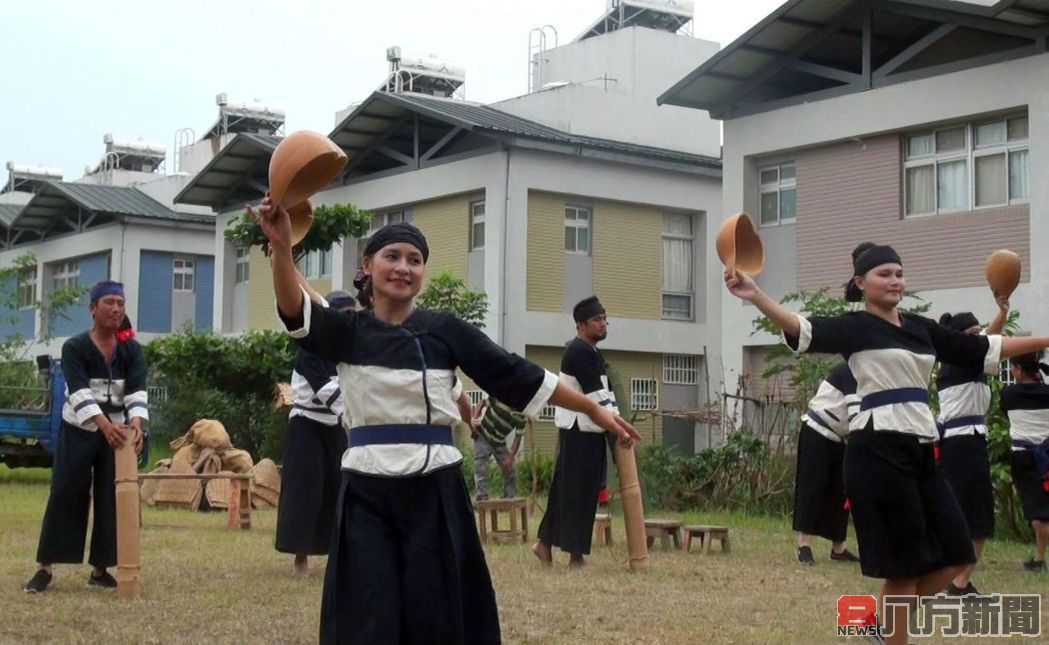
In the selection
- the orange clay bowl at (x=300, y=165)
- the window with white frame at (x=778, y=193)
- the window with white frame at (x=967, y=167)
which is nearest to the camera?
the orange clay bowl at (x=300, y=165)

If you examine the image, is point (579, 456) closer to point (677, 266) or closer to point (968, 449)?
point (968, 449)

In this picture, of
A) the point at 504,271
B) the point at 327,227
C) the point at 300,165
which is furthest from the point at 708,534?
the point at 504,271

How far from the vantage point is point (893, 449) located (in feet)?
23.3

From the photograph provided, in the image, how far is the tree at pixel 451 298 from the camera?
79.1ft

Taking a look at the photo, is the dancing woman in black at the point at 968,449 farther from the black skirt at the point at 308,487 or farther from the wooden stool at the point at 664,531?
the black skirt at the point at 308,487

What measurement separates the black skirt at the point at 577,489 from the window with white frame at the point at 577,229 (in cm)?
1544

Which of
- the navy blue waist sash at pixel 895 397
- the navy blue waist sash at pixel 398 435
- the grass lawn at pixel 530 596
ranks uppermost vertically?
the navy blue waist sash at pixel 895 397

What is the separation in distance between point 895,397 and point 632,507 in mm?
3161

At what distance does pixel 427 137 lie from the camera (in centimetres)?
2834

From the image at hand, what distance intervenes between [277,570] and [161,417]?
20319 millimetres

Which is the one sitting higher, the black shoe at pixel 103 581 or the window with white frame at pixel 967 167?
the window with white frame at pixel 967 167

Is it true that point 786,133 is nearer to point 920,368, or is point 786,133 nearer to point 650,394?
point 650,394

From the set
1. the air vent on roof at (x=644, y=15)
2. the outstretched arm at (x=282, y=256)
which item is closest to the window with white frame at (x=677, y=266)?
the air vent on roof at (x=644, y=15)

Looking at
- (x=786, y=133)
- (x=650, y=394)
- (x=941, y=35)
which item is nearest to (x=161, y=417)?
(x=650, y=394)
